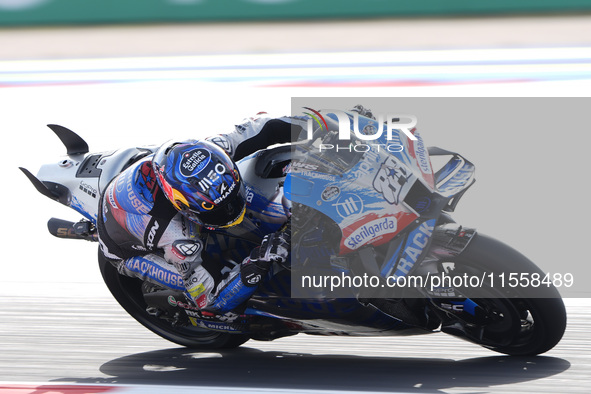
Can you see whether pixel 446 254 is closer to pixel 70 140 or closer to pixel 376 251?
pixel 376 251

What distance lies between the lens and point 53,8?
1237cm

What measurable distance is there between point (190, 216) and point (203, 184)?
219 mm

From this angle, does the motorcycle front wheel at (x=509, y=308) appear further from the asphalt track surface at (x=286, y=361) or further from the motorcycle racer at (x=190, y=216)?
the motorcycle racer at (x=190, y=216)

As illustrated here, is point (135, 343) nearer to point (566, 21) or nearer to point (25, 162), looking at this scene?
point (25, 162)

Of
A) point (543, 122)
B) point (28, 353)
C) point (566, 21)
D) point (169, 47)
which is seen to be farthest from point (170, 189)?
point (566, 21)

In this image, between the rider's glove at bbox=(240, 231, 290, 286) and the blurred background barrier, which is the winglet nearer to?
the rider's glove at bbox=(240, 231, 290, 286)

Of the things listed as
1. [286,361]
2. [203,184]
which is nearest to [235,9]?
[286,361]

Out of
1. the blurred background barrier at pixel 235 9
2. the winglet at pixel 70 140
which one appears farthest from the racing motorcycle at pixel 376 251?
the blurred background barrier at pixel 235 9

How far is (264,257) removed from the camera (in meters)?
3.66

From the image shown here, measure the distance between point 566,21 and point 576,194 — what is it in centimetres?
681

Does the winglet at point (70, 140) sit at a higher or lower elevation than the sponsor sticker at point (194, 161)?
higher

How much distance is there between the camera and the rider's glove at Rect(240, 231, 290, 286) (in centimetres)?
363

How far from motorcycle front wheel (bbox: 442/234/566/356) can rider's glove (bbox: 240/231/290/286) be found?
2.43 feet

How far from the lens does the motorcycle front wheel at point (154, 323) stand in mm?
4605
